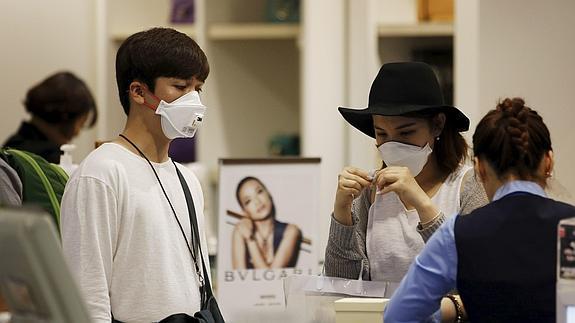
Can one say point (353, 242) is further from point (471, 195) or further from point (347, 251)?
point (471, 195)

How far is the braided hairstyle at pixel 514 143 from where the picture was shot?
2273 millimetres

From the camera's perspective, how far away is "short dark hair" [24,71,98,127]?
16.9 ft

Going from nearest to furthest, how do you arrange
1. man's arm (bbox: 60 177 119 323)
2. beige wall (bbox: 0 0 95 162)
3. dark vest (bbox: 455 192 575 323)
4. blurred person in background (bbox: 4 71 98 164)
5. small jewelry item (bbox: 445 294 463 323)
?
dark vest (bbox: 455 192 575 323) → small jewelry item (bbox: 445 294 463 323) → man's arm (bbox: 60 177 119 323) → blurred person in background (bbox: 4 71 98 164) → beige wall (bbox: 0 0 95 162)

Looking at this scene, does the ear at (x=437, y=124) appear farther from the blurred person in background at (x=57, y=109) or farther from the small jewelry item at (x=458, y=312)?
the blurred person in background at (x=57, y=109)

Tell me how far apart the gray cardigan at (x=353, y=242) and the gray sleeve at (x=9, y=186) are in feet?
2.69

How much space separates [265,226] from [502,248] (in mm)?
2365

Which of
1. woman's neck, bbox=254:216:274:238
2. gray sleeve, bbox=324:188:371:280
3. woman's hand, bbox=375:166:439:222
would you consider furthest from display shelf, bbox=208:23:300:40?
woman's hand, bbox=375:166:439:222

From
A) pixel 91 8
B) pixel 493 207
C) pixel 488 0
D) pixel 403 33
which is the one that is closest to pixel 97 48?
pixel 91 8

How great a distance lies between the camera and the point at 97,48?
21.3 feet

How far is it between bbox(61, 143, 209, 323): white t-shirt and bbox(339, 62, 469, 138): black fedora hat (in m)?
0.58

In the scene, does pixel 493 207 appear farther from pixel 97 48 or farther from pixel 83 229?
pixel 97 48

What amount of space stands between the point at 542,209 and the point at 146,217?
95 centimetres

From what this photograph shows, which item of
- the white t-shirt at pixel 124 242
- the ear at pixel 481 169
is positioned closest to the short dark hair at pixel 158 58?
the white t-shirt at pixel 124 242

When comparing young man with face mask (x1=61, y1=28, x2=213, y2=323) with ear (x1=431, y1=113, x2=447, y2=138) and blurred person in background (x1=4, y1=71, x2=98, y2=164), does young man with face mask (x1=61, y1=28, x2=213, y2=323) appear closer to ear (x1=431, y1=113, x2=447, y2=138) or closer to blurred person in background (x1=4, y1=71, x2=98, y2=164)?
ear (x1=431, y1=113, x2=447, y2=138)
